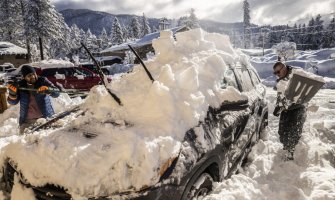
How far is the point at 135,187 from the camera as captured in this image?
2406mm

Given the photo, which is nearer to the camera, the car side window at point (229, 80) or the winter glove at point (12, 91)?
the car side window at point (229, 80)

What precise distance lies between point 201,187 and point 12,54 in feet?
171

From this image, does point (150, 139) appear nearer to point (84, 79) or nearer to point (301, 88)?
point (301, 88)

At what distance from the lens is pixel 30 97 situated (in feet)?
17.0

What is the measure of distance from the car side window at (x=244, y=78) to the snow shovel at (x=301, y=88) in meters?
0.69

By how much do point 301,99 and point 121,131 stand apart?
3.39 m

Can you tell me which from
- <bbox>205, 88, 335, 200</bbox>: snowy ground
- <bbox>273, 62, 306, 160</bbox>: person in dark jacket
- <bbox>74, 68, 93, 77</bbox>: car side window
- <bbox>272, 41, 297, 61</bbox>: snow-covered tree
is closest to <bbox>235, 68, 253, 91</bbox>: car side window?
<bbox>273, 62, 306, 160</bbox>: person in dark jacket

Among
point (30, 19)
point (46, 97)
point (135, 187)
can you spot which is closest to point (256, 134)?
point (135, 187)

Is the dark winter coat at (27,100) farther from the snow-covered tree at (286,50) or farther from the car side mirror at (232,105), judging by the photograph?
the snow-covered tree at (286,50)

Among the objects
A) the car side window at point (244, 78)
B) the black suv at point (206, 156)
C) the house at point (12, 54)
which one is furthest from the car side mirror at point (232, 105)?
the house at point (12, 54)

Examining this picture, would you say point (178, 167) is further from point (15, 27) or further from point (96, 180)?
point (15, 27)

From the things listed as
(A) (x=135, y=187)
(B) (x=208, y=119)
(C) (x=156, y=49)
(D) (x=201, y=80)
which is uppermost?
(C) (x=156, y=49)

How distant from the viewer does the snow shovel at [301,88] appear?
4.83m

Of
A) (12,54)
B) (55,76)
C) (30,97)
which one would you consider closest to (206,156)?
(30,97)
